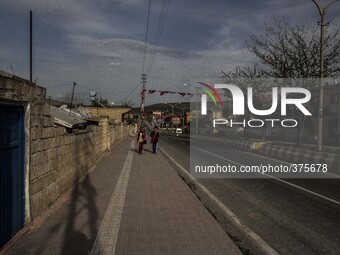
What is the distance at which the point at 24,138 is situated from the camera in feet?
21.8

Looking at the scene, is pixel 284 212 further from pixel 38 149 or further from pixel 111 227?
pixel 38 149

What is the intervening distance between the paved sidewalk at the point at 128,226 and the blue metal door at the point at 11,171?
0.31 meters

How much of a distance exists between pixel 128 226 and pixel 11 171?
6.88ft

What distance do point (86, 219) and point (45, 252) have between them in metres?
1.91

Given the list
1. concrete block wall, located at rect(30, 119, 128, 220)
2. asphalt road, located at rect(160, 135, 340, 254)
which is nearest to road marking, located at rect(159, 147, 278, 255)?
asphalt road, located at rect(160, 135, 340, 254)

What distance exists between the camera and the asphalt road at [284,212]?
20.8 feet

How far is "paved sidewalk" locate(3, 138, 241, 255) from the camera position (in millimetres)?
5711

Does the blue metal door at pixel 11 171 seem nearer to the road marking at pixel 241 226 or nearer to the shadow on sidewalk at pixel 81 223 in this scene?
the shadow on sidewalk at pixel 81 223

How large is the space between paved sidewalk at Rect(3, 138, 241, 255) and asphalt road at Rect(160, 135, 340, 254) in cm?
55

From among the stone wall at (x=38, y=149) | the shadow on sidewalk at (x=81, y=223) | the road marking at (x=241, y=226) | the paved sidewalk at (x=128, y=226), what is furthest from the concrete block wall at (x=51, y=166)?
the road marking at (x=241, y=226)

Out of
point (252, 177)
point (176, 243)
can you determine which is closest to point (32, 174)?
point (176, 243)

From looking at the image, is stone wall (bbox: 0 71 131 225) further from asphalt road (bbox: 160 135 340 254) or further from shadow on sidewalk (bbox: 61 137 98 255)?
asphalt road (bbox: 160 135 340 254)

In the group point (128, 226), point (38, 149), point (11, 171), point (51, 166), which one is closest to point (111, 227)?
point (128, 226)

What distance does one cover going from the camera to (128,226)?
22.6 feet
